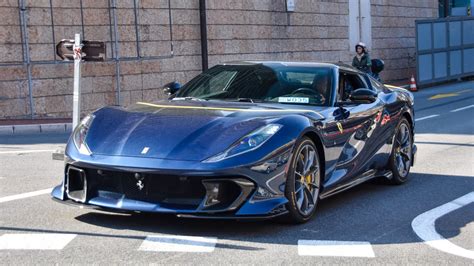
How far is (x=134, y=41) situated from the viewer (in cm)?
1869

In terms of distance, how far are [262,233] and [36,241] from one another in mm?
1611

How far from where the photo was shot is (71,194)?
592 cm

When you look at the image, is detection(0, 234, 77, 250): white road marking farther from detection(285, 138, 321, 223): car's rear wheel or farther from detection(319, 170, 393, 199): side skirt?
detection(319, 170, 393, 199): side skirt

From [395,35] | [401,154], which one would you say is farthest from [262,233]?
[395,35]

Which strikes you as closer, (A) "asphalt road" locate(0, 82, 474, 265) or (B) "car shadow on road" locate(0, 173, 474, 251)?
(A) "asphalt road" locate(0, 82, 474, 265)

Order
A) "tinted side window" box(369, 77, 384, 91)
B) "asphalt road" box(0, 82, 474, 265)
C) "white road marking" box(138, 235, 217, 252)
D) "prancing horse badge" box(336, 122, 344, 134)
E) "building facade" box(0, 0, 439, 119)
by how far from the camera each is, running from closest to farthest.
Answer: "asphalt road" box(0, 82, 474, 265) < "white road marking" box(138, 235, 217, 252) < "prancing horse badge" box(336, 122, 344, 134) < "tinted side window" box(369, 77, 384, 91) < "building facade" box(0, 0, 439, 119)

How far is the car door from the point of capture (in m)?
6.70

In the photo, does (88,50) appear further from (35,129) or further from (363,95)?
(35,129)

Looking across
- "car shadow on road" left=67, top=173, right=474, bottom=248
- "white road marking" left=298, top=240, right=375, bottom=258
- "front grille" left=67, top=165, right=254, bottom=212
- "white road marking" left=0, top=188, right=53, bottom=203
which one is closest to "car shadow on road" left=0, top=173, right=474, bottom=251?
"car shadow on road" left=67, top=173, right=474, bottom=248

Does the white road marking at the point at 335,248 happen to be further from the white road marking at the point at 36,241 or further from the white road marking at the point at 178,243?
the white road marking at the point at 36,241

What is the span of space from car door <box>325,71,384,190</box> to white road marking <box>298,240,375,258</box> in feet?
3.59

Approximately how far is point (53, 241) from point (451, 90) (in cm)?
2220

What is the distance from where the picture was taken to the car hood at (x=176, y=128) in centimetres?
561

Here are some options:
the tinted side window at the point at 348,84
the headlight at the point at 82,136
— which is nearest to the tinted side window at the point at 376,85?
the tinted side window at the point at 348,84
